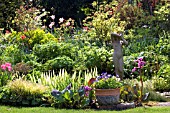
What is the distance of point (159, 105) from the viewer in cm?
785

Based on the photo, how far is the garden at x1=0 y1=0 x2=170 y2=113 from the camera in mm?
7637

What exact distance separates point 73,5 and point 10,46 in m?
7.45

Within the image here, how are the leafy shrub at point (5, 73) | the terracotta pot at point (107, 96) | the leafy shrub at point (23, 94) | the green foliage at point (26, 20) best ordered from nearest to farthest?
1. the terracotta pot at point (107, 96)
2. the leafy shrub at point (23, 94)
3. the leafy shrub at point (5, 73)
4. the green foliage at point (26, 20)

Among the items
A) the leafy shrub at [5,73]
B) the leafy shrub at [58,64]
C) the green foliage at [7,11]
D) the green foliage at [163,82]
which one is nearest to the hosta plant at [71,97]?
the leafy shrub at [5,73]

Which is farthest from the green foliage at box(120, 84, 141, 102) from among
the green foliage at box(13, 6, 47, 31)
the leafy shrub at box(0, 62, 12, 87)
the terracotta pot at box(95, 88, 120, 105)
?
the green foliage at box(13, 6, 47, 31)

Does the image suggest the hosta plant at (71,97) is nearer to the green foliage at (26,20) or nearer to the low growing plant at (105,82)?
the low growing plant at (105,82)

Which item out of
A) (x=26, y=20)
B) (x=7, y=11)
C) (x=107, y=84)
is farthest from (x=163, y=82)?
(x=7, y=11)

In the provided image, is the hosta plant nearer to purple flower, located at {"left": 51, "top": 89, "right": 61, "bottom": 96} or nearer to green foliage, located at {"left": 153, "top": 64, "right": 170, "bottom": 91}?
purple flower, located at {"left": 51, "top": 89, "right": 61, "bottom": 96}

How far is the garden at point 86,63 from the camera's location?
764 centimetres

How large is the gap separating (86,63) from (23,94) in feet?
9.16

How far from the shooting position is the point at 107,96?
7.60 metres

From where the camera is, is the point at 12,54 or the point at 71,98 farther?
the point at 12,54

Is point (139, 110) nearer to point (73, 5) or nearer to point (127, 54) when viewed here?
point (127, 54)

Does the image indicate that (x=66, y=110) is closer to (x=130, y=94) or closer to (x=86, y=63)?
(x=130, y=94)
